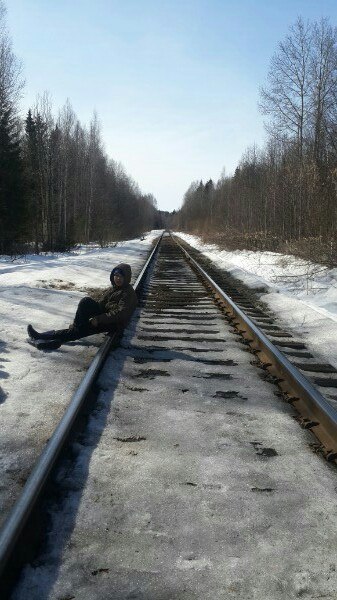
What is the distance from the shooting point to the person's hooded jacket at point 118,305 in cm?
502

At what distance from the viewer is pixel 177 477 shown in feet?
7.79

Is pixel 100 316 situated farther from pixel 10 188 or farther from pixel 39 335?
pixel 10 188

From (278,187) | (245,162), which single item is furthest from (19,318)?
(245,162)

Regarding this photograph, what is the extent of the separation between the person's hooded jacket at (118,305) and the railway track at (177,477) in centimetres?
53

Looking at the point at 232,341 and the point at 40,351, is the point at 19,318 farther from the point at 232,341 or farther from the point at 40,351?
the point at 232,341

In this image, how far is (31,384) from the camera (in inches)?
144

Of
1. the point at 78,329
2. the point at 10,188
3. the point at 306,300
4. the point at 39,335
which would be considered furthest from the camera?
the point at 10,188

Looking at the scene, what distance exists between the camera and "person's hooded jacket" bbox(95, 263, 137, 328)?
5016 mm

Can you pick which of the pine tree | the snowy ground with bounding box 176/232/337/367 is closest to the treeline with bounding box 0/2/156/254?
the pine tree

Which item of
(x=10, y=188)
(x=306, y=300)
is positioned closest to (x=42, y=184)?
(x=10, y=188)

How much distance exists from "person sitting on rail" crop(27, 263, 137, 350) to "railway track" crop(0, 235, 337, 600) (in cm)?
54

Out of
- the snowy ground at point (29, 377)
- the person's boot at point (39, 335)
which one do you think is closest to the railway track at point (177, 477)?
the snowy ground at point (29, 377)

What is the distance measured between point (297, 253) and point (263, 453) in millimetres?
11585

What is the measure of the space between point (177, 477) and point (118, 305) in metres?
3.05
